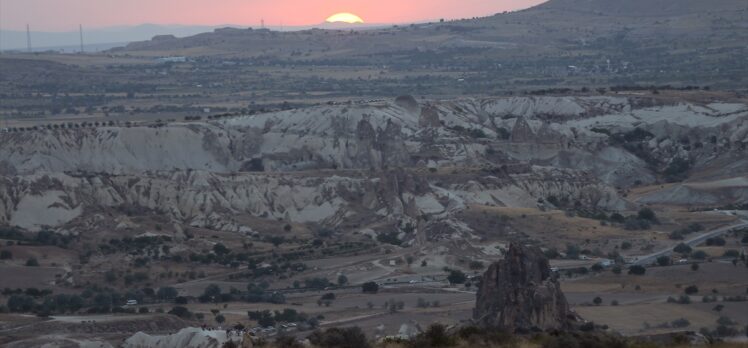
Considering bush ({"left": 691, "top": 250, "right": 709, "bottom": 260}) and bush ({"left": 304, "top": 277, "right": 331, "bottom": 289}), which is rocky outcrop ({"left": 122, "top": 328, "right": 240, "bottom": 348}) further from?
bush ({"left": 691, "top": 250, "right": 709, "bottom": 260})

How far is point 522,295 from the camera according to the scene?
139 ft

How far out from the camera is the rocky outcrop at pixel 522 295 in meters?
41.0

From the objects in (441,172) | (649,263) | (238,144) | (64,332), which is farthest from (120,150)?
(64,332)

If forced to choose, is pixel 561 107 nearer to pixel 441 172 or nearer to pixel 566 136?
pixel 566 136

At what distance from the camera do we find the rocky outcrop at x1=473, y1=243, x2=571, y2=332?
135 feet

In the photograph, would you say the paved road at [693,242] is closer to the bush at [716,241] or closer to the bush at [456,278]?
the bush at [716,241]

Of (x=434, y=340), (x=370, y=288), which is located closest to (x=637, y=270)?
(x=370, y=288)

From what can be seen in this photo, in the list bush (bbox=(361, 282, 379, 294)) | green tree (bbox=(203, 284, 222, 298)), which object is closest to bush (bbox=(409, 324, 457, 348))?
bush (bbox=(361, 282, 379, 294))

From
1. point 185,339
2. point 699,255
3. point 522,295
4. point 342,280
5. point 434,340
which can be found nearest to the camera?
point 434,340

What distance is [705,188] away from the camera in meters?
80.1

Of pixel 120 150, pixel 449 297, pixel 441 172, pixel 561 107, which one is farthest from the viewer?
pixel 561 107

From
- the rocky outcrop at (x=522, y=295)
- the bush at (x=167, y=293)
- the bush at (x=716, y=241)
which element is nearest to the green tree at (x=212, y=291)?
the bush at (x=167, y=293)

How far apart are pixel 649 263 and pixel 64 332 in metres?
23.6

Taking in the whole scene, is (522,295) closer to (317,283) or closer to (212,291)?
(212,291)
